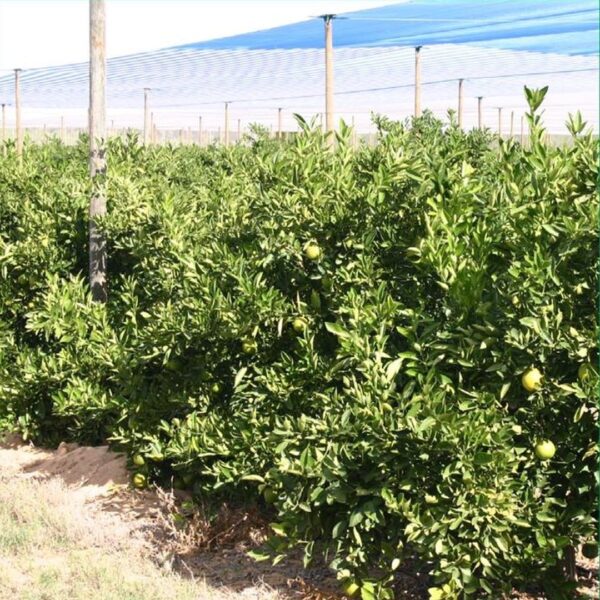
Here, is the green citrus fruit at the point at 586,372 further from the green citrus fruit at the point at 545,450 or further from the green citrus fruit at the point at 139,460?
the green citrus fruit at the point at 139,460

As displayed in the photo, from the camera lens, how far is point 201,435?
5301 mm

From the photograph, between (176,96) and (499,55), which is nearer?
(499,55)

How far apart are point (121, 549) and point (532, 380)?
2.56m

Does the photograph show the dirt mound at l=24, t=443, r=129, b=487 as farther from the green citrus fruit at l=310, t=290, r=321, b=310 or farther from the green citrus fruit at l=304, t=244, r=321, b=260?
the green citrus fruit at l=304, t=244, r=321, b=260

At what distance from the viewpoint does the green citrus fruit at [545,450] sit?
394 cm

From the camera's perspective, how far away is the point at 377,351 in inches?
169

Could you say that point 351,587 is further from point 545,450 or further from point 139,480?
point 139,480

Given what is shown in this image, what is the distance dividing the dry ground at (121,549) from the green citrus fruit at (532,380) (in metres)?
0.84

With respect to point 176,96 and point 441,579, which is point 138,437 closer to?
point 441,579

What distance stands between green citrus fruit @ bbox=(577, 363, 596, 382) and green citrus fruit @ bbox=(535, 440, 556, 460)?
305 mm

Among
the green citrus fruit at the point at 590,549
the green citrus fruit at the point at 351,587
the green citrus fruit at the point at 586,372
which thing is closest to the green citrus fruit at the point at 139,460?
the green citrus fruit at the point at 351,587

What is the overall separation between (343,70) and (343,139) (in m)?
15.6

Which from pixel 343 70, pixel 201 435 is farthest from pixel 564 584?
pixel 343 70

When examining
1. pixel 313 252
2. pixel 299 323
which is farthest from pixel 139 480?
pixel 313 252
